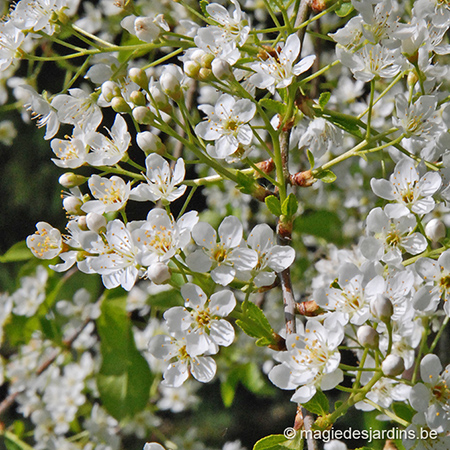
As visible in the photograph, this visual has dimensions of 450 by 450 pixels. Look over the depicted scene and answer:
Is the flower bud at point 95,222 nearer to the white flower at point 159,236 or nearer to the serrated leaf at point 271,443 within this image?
the white flower at point 159,236

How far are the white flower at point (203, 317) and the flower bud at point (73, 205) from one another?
0.95 feet

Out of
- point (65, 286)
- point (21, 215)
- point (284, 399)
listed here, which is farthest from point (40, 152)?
point (284, 399)

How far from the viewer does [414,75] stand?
1139 mm

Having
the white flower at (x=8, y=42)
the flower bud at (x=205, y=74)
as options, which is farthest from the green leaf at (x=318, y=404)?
the white flower at (x=8, y=42)

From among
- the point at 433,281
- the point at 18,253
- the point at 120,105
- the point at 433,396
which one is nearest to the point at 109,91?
the point at 120,105

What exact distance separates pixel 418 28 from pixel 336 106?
1.08m

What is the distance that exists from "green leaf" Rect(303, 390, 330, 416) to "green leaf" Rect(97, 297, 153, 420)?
3.06 ft

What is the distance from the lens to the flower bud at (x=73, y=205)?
106 cm

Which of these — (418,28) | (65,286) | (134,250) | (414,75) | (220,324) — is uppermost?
(418,28)

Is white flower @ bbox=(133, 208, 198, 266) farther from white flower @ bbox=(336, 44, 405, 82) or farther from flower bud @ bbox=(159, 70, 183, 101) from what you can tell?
white flower @ bbox=(336, 44, 405, 82)

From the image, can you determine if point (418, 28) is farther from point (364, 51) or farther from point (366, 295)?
point (366, 295)

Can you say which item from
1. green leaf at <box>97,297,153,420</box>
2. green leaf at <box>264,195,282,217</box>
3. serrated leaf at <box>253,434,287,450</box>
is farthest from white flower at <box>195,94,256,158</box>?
green leaf at <box>97,297,153,420</box>

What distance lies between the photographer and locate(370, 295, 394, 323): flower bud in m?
0.85

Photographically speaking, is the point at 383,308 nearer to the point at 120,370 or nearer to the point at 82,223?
the point at 82,223
